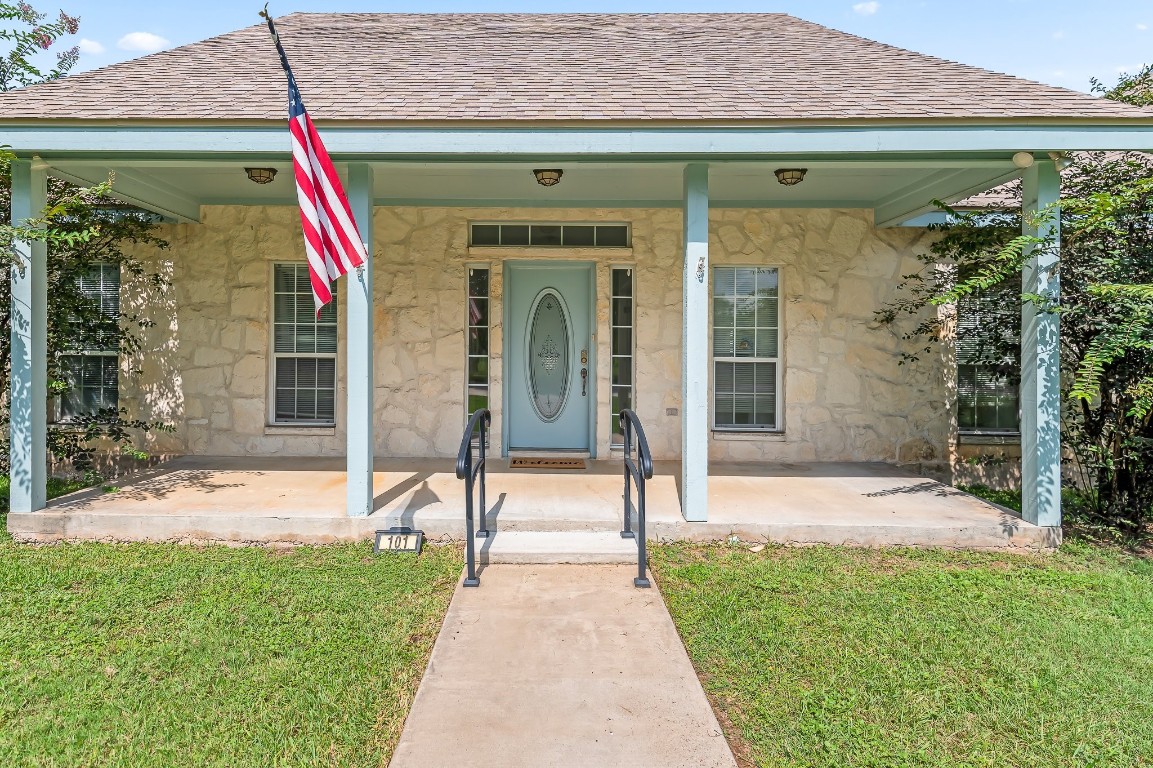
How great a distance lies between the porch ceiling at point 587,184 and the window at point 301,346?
92cm

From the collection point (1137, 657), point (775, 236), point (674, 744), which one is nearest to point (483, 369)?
point (775, 236)

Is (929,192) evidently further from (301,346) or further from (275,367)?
(275,367)

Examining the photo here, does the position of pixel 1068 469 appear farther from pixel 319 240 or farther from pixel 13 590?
pixel 13 590

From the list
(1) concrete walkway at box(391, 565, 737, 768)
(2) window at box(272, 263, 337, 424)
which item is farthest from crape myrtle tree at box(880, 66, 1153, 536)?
(2) window at box(272, 263, 337, 424)

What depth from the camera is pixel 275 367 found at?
6.72m

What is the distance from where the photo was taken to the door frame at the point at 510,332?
6.62 metres

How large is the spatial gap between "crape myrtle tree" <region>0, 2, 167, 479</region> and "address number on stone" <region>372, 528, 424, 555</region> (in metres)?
2.23

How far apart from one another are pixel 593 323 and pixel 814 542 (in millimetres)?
3247

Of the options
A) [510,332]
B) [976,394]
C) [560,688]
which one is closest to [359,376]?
[510,332]

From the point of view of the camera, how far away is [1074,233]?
4.29 meters

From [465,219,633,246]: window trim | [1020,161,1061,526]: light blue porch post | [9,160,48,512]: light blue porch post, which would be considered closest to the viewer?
[1020,161,1061,526]: light blue porch post

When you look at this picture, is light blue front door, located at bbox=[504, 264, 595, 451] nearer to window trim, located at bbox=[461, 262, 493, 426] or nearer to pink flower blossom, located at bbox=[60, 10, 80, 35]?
window trim, located at bbox=[461, 262, 493, 426]

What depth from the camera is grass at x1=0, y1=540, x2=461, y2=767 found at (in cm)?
225

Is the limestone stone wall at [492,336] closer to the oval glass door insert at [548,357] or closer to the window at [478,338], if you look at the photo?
the window at [478,338]
